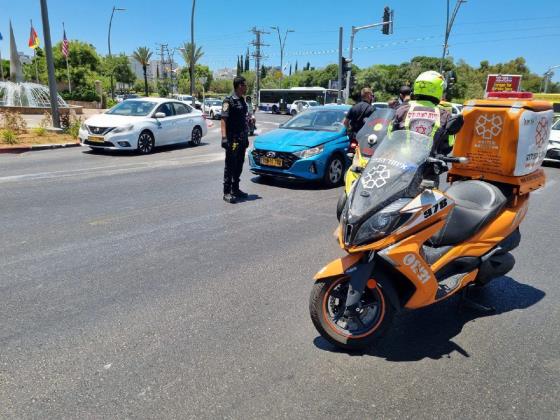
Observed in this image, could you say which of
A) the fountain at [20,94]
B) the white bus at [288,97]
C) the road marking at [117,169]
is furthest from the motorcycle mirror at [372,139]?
the white bus at [288,97]

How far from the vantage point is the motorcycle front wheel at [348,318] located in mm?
2973

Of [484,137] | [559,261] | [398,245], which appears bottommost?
[559,261]

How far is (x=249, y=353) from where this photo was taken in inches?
119

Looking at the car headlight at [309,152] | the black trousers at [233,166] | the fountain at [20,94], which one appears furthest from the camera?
the fountain at [20,94]

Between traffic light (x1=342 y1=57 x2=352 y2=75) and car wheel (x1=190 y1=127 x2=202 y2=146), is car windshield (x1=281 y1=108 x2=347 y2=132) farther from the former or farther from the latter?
traffic light (x1=342 y1=57 x2=352 y2=75)

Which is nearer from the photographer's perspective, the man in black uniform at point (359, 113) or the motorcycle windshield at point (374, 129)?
the motorcycle windshield at point (374, 129)

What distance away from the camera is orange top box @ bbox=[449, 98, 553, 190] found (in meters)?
3.62

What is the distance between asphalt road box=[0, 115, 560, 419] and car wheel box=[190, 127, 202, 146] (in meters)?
9.42

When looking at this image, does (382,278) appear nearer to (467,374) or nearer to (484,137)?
(467,374)

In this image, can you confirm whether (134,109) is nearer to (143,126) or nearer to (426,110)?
(143,126)

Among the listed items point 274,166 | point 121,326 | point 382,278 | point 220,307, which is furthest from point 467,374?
point 274,166

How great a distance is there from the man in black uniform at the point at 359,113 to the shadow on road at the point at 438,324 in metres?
4.71

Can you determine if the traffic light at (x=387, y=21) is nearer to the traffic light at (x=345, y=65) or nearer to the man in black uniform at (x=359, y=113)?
the traffic light at (x=345, y=65)

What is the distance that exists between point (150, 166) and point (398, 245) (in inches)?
350
